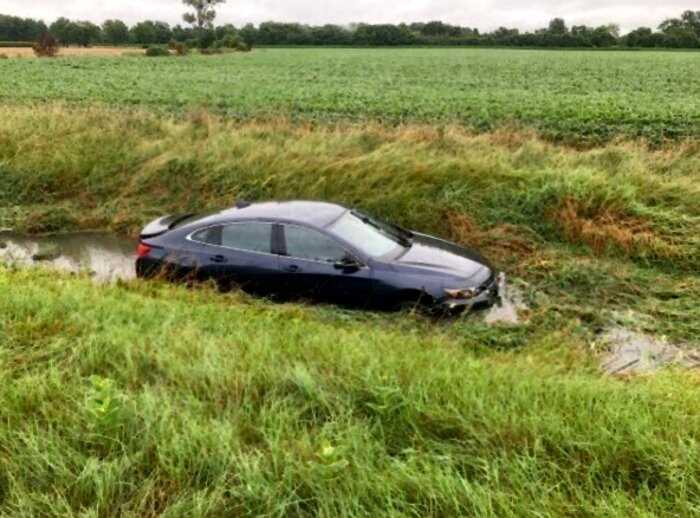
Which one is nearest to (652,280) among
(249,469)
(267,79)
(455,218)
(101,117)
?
(455,218)

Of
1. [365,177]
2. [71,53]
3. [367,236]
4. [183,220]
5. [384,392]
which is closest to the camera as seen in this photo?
[384,392]

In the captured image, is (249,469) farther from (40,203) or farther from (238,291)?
(40,203)

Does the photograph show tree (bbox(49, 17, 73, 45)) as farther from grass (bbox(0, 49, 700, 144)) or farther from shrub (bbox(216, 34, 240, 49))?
grass (bbox(0, 49, 700, 144))

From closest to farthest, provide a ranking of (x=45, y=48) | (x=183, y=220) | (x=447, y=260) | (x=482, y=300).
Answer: (x=482, y=300) → (x=447, y=260) → (x=183, y=220) → (x=45, y=48)

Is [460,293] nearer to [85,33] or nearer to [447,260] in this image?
[447,260]

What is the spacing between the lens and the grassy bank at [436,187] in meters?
9.54

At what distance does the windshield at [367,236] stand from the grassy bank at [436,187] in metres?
2.34

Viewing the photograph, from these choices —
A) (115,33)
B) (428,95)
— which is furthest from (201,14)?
(428,95)

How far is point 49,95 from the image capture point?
24.4 meters

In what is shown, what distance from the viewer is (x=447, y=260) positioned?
26.8 feet

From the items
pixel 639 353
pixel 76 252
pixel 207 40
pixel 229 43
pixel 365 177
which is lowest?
pixel 76 252

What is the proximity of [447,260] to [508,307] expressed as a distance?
1.31m

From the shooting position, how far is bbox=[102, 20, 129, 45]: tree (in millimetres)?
94688

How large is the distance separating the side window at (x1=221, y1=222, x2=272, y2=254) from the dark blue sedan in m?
0.01
